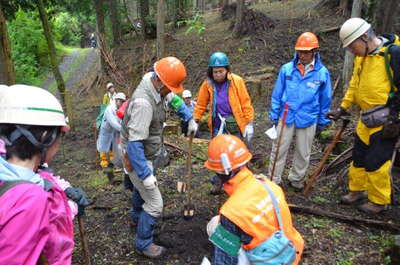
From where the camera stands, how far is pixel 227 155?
244 centimetres

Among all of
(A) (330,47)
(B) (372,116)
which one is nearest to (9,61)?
(B) (372,116)

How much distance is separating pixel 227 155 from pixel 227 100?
7.40 feet

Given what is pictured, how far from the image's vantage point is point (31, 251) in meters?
1.51

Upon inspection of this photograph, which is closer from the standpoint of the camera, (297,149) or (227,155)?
(227,155)

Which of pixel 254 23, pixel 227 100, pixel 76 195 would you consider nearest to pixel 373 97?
pixel 227 100

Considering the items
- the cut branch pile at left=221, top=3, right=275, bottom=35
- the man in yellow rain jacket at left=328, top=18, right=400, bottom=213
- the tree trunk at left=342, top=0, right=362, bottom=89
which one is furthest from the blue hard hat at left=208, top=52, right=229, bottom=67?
the cut branch pile at left=221, top=3, right=275, bottom=35

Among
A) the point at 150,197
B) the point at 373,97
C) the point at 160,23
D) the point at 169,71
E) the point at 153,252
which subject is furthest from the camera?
the point at 160,23

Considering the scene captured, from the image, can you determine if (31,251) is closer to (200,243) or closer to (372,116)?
(200,243)

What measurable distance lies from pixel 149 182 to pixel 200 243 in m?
1.16

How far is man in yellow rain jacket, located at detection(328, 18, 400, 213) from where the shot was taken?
12.6 ft

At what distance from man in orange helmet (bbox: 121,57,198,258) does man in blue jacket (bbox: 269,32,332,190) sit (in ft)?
6.22

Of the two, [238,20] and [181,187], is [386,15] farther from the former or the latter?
[238,20]

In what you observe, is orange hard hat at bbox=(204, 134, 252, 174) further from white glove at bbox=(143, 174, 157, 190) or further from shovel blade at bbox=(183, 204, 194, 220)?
shovel blade at bbox=(183, 204, 194, 220)

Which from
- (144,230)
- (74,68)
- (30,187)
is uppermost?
(30,187)
